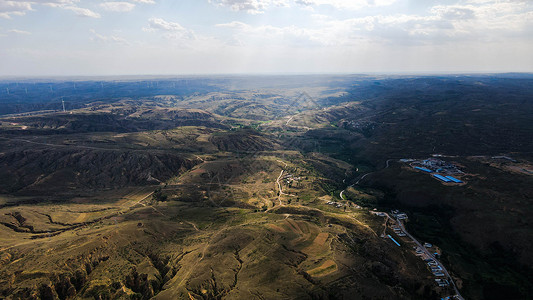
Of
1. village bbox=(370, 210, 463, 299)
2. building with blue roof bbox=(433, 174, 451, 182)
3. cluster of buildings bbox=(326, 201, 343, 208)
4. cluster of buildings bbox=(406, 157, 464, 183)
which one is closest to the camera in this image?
village bbox=(370, 210, 463, 299)

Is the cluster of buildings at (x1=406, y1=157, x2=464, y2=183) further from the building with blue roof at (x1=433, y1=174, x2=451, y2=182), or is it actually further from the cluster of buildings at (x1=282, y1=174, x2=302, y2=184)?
the cluster of buildings at (x1=282, y1=174, x2=302, y2=184)

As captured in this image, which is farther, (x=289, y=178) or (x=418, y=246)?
(x=289, y=178)

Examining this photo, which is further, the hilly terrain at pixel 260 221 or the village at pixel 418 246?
the village at pixel 418 246

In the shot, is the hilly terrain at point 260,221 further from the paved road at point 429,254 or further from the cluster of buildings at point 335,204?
the cluster of buildings at point 335,204

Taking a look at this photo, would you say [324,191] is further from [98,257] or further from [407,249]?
[98,257]

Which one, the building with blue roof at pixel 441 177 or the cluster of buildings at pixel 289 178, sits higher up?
the building with blue roof at pixel 441 177

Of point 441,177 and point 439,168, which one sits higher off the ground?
point 439,168

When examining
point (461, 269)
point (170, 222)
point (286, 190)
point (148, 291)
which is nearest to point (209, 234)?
point (170, 222)

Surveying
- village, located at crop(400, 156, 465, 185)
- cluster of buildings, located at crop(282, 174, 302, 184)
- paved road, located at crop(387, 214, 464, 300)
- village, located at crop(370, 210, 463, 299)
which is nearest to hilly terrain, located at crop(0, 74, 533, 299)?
village, located at crop(370, 210, 463, 299)

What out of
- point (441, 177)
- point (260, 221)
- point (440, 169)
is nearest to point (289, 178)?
point (260, 221)

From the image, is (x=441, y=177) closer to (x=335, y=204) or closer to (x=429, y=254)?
(x=335, y=204)

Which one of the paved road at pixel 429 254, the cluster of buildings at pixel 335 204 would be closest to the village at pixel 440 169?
the paved road at pixel 429 254

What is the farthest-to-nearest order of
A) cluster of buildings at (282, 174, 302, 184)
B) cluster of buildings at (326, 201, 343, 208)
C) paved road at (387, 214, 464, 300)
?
cluster of buildings at (282, 174, 302, 184)
cluster of buildings at (326, 201, 343, 208)
paved road at (387, 214, 464, 300)
